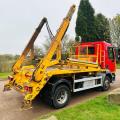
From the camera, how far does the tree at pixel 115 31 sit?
37.4 metres

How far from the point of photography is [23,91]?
7887 millimetres

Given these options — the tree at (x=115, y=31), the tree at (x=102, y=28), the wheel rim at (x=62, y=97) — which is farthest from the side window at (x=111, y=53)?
the tree at (x=115, y=31)

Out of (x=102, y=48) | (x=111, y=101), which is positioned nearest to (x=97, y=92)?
(x=102, y=48)

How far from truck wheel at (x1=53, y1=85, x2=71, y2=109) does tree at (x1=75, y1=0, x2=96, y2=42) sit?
25.2 meters

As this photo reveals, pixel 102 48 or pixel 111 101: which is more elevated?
pixel 102 48

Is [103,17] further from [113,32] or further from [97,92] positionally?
[97,92]

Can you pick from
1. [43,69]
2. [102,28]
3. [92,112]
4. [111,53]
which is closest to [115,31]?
[102,28]

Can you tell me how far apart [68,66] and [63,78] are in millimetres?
994

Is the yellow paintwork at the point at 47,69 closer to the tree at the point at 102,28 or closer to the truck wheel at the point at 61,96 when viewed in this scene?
the truck wheel at the point at 61,96

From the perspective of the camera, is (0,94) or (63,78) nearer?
(63,78)

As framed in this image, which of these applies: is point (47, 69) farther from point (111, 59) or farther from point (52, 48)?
point (111, 59)

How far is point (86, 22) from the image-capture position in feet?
112

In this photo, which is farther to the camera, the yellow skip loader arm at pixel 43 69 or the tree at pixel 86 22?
the tree at pixel 86 22

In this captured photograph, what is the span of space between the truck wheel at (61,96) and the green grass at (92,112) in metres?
0.77
